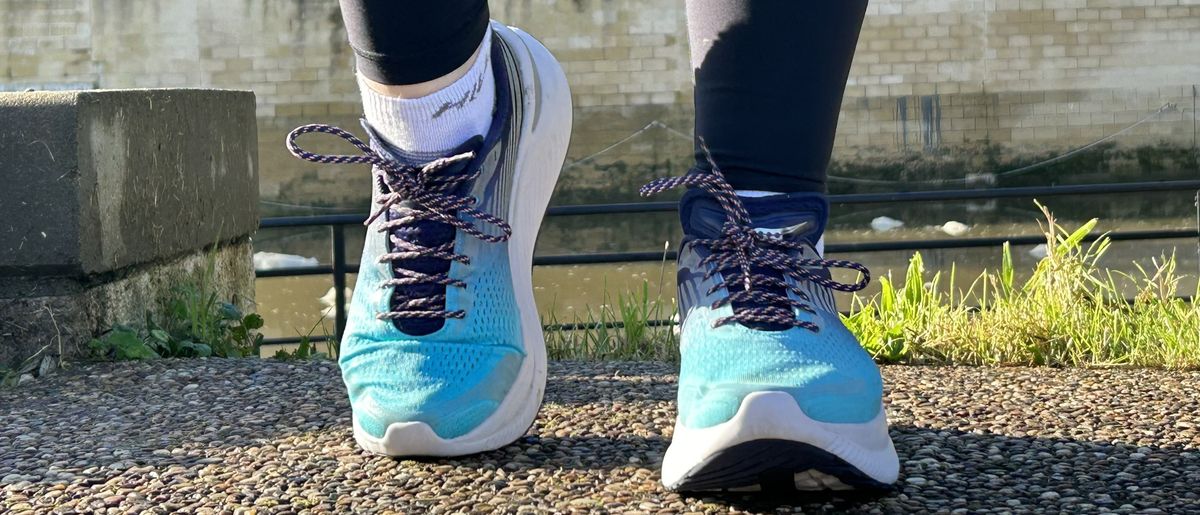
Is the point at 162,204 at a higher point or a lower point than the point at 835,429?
higher

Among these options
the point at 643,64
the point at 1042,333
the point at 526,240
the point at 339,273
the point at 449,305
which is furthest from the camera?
the point at 643,64

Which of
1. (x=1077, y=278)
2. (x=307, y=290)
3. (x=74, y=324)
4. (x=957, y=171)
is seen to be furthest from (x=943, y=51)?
(x=74, y=324)

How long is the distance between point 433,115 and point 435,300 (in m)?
0.21

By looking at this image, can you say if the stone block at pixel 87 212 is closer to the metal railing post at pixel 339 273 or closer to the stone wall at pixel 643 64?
the metal railing post at pixel 339 273

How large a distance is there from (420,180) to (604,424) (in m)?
0.40

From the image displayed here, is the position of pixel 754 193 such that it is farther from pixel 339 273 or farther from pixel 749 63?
pixel 339 273

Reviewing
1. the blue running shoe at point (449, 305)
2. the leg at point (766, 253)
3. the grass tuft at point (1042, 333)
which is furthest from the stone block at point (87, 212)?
the grass tuft at point (1042, 333)

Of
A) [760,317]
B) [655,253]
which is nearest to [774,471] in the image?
[760,317]

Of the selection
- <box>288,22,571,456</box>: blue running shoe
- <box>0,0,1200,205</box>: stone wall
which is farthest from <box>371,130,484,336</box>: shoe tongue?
<box>0,0,1200,205</box>: stone wall

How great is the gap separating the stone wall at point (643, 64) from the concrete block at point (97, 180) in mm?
15278

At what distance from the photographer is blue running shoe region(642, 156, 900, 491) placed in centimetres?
115

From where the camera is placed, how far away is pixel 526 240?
1.56 metres

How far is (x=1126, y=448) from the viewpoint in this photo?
1433 mm

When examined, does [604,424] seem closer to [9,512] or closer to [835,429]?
[835,429]
